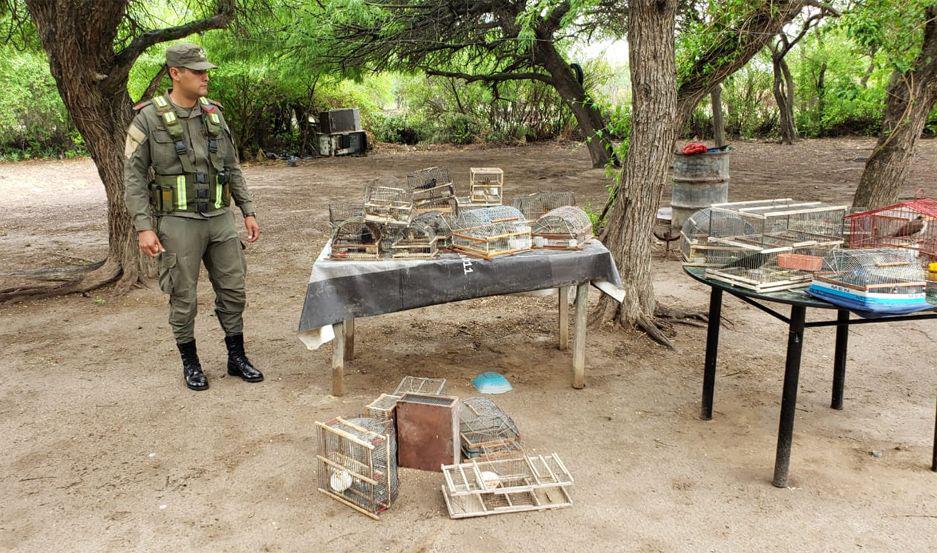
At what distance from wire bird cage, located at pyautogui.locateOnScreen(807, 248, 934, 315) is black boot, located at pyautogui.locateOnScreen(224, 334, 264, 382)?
3612mm

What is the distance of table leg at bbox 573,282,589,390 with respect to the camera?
4793 mm

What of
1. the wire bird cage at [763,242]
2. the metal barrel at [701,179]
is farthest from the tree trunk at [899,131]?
the wire bird cage at [763,242]

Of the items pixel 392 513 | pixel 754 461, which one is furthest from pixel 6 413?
pixel 754 461

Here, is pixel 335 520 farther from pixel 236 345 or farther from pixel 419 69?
pixel 419 69

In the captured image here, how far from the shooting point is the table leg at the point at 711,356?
13.8ft

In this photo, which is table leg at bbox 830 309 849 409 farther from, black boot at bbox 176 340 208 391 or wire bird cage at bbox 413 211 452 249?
black boot at bbox 176 340 208 391

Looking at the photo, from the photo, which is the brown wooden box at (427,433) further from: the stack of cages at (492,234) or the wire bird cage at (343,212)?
the wire bird cage at (343,212)

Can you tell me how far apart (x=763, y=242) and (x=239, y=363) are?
357cm

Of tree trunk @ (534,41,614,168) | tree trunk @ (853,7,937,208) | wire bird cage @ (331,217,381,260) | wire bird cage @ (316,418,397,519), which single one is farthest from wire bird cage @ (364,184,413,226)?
tree trunk @ (534,41,614,168)

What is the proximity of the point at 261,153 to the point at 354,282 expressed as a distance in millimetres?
18170

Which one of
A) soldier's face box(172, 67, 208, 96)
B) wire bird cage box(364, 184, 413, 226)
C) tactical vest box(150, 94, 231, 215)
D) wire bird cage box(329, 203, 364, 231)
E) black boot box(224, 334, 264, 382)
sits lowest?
black boot box(224, 334, 264, 382)

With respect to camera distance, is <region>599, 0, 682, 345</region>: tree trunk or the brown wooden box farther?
<region>599, 0, 682, 345</region>: tree trunk

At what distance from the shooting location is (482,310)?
21.8ft

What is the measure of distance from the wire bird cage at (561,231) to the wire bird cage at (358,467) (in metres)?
1.80
